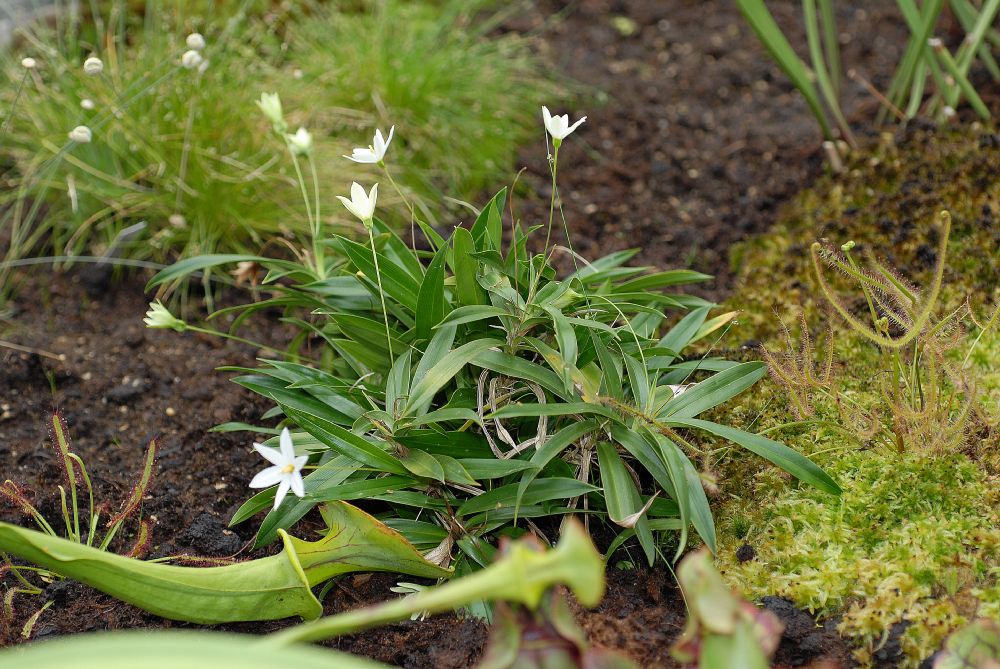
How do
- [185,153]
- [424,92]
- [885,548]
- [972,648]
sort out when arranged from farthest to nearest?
[424,92], [185,153], [885,548], [972,648]

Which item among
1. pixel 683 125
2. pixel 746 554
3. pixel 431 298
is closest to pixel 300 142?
pixel 431 298

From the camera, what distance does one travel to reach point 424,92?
3.27 meters

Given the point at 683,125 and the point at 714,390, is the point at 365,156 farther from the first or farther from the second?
the point at 683,125

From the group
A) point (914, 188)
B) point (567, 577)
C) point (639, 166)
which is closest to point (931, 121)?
point (914, 188)

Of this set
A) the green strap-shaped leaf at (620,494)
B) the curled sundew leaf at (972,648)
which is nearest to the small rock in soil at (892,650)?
the curled sundew leaf at (972,648)

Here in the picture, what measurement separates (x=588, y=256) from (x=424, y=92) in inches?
38.5

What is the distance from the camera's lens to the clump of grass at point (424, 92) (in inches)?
125

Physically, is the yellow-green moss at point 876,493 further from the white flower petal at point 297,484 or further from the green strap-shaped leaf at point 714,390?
the white flower petal at point 297,484

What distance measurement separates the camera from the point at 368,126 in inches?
127

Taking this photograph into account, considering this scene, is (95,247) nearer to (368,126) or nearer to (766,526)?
(368,126)

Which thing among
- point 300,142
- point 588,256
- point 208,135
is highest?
point 300,142

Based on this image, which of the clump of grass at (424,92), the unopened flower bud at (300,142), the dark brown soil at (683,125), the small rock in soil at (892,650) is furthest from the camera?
the clump of grass at (424,92)

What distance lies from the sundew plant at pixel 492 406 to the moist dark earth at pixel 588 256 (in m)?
0.17

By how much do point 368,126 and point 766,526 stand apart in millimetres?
2140
